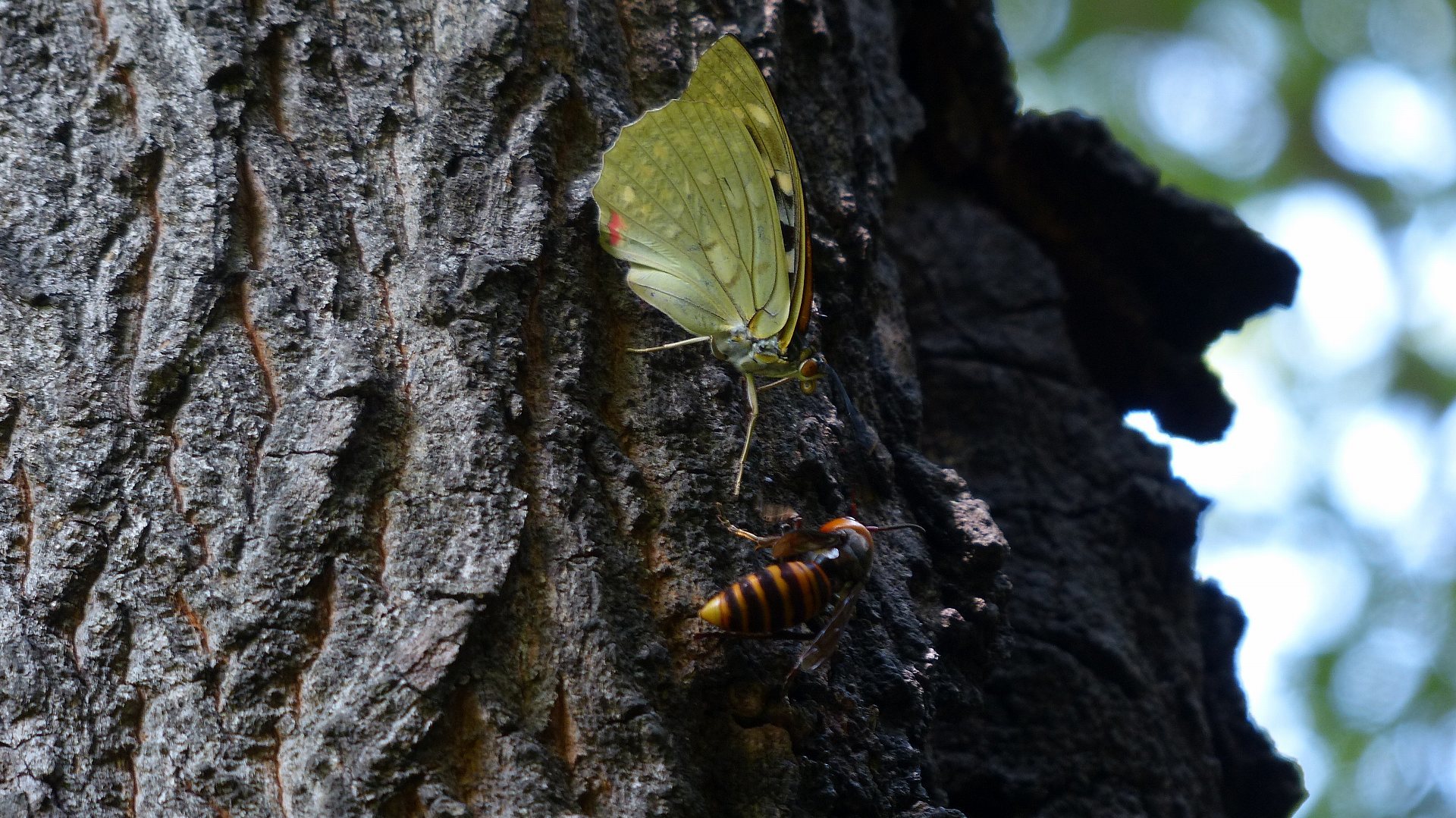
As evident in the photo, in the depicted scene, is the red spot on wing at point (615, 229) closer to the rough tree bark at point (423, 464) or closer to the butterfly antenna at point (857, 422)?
the rough tree bark at point (423, 464)

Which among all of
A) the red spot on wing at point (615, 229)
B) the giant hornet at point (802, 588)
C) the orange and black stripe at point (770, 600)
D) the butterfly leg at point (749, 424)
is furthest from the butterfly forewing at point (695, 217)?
the orange and black stripe at point (770, 600)

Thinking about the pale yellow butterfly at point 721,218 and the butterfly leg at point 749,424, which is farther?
the pale yellow butterfly at point 721,218

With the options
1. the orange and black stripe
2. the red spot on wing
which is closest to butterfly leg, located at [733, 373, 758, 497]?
the orange and black stripe

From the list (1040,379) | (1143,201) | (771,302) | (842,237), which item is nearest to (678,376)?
(771,302)

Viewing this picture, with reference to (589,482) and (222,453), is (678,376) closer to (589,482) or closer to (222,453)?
(589,482)

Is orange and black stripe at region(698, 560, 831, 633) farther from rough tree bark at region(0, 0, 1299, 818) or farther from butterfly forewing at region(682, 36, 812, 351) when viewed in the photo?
butterfly forewing at region(682, 36, 812, 351)
